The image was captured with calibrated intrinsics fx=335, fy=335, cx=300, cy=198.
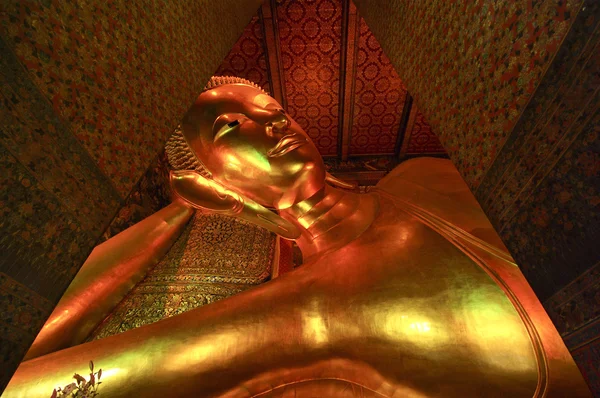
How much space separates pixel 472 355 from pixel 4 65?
4.26 feet

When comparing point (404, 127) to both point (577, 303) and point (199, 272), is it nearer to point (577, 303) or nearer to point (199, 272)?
point (199, 272)

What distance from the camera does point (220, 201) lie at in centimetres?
169

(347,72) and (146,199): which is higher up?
(347,72)

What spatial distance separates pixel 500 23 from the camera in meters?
0.69

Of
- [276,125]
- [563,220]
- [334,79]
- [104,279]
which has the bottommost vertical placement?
[334,79]

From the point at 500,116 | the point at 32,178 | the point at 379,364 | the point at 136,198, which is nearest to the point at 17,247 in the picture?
the point at 32,178

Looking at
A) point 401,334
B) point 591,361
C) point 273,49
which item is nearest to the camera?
point 591,361

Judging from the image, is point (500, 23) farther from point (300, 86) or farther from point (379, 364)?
point (300, 86)

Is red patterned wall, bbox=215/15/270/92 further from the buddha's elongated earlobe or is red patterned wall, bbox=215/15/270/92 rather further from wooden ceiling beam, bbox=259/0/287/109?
the buddha's elongated earlobe

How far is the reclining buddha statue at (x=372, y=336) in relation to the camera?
3.29 feet

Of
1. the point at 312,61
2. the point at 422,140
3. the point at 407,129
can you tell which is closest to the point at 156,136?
the point at 312,61

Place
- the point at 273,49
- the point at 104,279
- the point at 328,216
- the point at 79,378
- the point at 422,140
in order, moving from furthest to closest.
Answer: the point at 422,140 → the point at 273,49 → the point at 328,216 → the point at 104,279 → the point at 79,378

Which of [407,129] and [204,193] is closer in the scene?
[204,193]

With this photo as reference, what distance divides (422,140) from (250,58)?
1.85m
